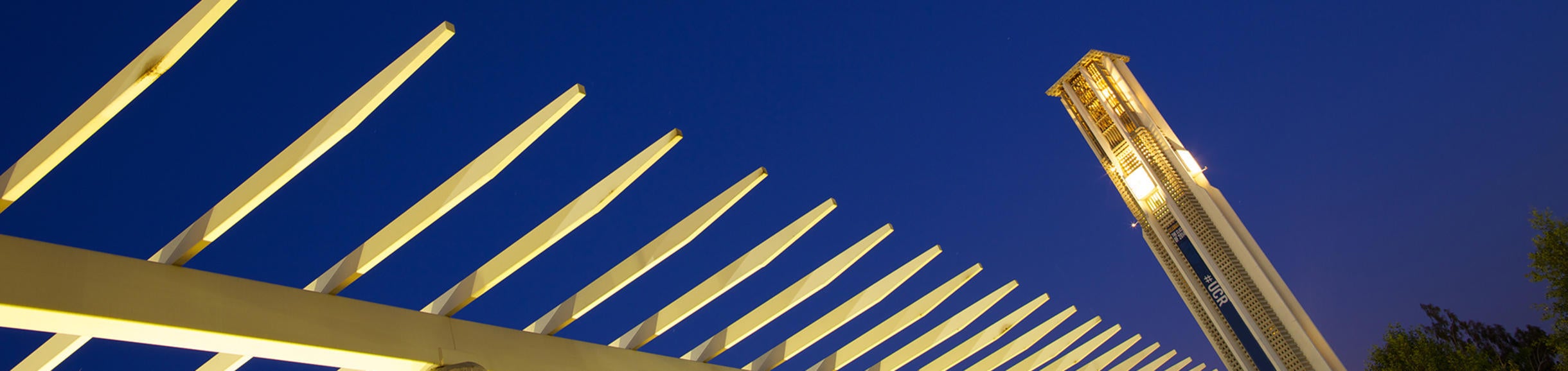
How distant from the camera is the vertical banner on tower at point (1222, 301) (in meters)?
17.5

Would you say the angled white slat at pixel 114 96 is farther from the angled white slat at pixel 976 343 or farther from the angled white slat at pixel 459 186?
the angled white slat at pixel 976 343

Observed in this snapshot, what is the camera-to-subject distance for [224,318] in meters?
3.62

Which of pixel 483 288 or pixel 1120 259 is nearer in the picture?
pixel 483 288

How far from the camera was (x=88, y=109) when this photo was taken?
9.73ft

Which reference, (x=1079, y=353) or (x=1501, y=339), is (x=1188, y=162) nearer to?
(x=1079, y=353)

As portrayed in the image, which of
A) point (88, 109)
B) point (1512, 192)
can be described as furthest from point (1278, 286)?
point (1512, 192)

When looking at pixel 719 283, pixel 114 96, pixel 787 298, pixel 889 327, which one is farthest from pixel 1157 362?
pixel 114 96

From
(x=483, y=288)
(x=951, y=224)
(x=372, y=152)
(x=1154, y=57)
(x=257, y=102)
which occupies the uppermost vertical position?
(x=1154, y=57)

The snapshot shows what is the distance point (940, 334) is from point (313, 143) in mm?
5496

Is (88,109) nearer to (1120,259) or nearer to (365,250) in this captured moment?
(365,250)

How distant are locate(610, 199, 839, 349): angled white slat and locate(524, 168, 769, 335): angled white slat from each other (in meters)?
0.39

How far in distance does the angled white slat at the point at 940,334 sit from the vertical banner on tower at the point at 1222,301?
12.0 metres

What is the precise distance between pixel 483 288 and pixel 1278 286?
16492 millimetres

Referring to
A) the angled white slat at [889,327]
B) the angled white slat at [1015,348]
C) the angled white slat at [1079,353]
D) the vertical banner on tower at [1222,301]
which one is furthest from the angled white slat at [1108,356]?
the vertical banner on tower at [1222,301]
